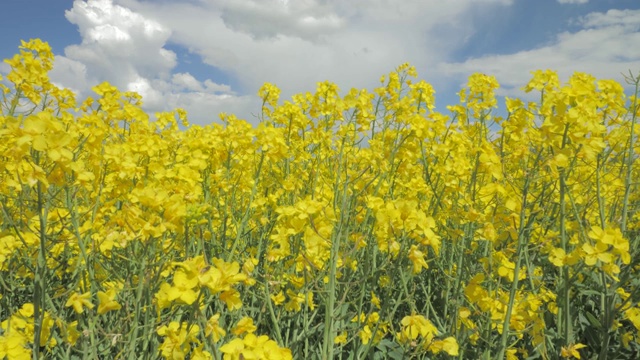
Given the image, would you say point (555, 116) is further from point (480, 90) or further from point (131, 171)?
point (131, 171)

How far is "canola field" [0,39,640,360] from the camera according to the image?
1.62 metres

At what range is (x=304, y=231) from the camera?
6.89 feet

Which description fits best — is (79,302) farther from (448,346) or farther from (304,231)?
(448,346)

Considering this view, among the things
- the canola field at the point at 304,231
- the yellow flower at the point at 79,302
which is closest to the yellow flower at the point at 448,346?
the canola field at the point at 304,231

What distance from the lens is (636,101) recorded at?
2836mm

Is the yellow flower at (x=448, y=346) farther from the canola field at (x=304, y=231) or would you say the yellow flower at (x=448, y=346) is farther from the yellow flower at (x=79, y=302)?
the yellow flower at (x=79, y=302)

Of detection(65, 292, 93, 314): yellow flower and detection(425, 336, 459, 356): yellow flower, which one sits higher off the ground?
detection(65, 292, 93, 314): yellow flower

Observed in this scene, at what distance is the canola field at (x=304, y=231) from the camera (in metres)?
1.62

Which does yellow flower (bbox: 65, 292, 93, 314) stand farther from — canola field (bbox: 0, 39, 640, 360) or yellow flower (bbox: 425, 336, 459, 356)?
yellow flower (bbox: 425, 336, 459, 356)

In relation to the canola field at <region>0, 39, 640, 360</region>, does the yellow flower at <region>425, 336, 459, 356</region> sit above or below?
below

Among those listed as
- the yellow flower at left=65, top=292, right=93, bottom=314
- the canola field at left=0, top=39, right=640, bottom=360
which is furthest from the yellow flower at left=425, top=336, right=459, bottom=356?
the yellow flower at left=65, top=292, right=93, bottom=314

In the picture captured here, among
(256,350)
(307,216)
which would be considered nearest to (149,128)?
(307,216)

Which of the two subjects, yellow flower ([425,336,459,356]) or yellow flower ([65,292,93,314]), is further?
yellow flower ([425,336,459,356])

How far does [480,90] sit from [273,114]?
1.69 m
